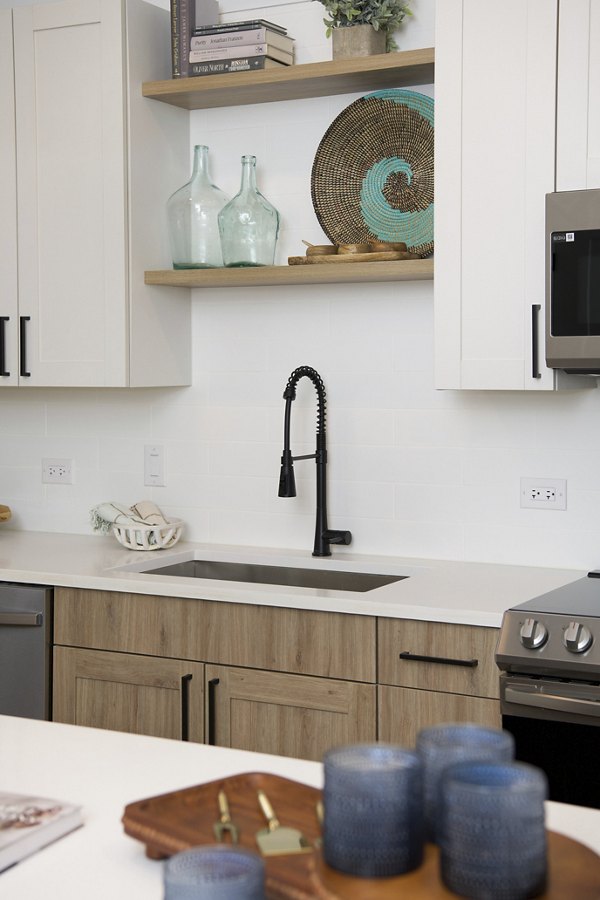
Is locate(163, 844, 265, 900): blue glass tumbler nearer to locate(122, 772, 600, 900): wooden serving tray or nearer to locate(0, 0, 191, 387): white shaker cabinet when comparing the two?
locate(122, 772, 600, 900): wooden serving tray

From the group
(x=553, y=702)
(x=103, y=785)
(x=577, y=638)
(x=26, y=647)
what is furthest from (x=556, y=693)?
(x=26, y=647)

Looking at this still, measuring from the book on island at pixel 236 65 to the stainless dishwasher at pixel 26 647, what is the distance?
1585mm

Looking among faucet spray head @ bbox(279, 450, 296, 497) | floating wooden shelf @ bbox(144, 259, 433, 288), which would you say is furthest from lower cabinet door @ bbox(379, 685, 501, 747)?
floating wooden shelf @ bbox(144, 259, 433, 288)

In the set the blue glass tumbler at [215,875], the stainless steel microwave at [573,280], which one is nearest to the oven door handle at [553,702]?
the stainless steel microwave at [573,280]

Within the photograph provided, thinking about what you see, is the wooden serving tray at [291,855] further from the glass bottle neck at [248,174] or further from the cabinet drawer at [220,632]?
the glass bottle neck at [248,174]

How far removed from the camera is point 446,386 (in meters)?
2.86

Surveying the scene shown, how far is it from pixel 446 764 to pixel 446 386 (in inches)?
76.3

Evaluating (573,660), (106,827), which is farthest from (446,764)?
(573,660)

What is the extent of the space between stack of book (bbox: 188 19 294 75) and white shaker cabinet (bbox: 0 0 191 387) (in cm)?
20

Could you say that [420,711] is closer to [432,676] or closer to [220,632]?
[432,676]

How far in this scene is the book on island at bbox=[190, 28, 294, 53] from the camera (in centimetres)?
321

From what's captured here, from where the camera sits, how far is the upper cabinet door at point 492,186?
107 inches

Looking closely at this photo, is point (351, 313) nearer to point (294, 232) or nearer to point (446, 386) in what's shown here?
point (294, 232)

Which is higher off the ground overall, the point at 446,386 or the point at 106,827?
the point at 446,386
